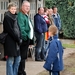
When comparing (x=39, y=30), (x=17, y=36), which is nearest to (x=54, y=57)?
(x=17, y=36)

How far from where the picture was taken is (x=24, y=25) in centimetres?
846

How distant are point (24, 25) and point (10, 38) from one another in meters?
0.81

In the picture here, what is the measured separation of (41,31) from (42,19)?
430 millimetres

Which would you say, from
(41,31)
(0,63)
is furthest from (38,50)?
(0,63)

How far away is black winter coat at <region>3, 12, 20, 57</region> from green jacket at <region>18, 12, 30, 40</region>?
0.55 m

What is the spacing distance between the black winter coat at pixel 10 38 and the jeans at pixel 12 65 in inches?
7.2

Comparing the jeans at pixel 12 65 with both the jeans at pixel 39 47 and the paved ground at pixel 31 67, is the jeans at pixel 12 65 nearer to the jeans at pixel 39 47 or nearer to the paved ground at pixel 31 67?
the paved ground at pixel 31 67

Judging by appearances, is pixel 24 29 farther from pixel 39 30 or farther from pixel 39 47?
pixel 39 47

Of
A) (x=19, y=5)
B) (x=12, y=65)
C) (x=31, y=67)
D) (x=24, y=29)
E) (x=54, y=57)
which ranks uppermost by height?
(x=19, y=5)

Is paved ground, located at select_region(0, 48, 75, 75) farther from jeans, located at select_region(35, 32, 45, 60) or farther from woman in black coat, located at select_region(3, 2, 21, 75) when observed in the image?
woman in black coat, located at select_region(3, 2, 21, 75)

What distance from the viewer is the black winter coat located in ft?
25.3

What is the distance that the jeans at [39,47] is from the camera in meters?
11.5

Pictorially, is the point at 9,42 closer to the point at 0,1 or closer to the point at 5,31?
the point at 5,31

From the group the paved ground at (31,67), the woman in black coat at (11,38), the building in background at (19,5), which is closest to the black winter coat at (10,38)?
the woman in black coat at (11,38)
